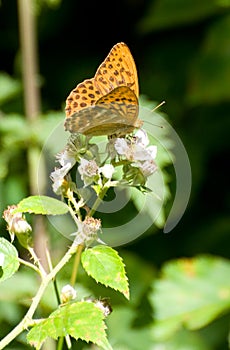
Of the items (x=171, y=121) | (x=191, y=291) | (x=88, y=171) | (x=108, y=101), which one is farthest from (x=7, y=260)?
(x=171, y=121)

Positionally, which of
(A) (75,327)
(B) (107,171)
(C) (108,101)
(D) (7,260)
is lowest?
(A) (75,327)

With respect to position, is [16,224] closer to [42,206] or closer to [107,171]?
[42,206]

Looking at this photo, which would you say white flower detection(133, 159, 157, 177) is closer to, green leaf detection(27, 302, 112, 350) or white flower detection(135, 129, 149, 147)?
white flower detection(135, 129, 149, 147)

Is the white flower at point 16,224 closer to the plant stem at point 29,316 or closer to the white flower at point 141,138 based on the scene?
the plant stem at point 29,316

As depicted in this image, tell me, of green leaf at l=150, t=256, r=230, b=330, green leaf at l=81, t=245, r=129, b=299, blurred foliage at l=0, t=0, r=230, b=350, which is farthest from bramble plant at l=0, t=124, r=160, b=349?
green leaf at l=150, t=256, r=230, b=330

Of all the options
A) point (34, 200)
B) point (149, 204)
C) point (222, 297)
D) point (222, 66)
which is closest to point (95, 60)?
point (222, 66)

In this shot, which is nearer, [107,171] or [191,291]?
[107,171]

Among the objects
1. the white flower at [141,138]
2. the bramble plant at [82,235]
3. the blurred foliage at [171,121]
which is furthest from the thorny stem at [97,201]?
the blurred foliage at [171,121]

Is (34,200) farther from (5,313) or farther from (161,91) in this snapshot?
(161,91)
